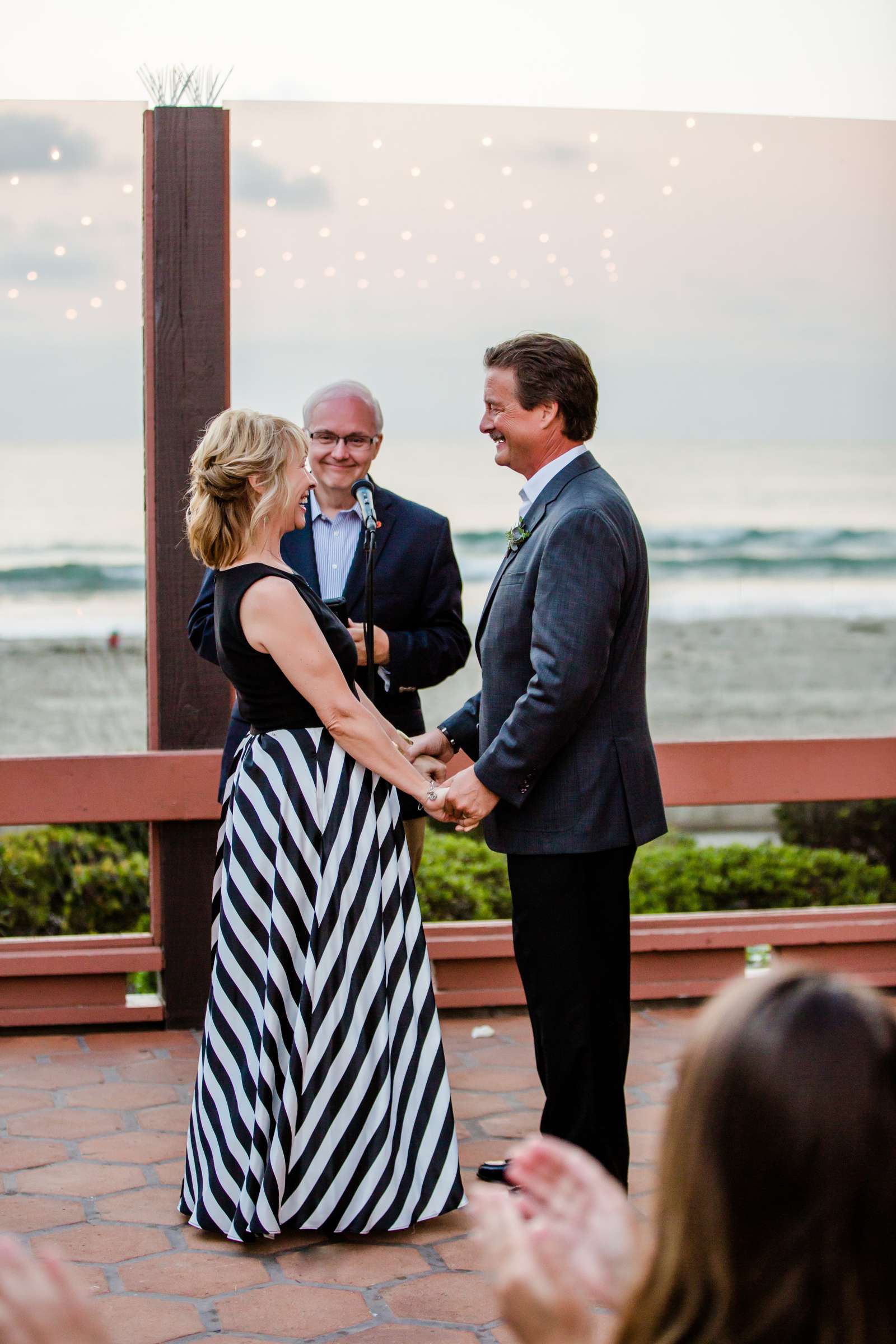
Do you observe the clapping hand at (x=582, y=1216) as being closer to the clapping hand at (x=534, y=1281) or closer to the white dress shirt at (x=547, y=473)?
the clapping hand at (x=534, y=1281)

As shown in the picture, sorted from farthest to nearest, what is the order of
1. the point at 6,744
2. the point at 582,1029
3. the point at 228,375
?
1. the point at 6,744
2. the point at 228,375
3. the point at 582,1029

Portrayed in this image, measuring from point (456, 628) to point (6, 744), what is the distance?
1.78 m

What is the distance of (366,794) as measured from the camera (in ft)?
9.71

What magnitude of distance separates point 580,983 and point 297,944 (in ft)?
2.04

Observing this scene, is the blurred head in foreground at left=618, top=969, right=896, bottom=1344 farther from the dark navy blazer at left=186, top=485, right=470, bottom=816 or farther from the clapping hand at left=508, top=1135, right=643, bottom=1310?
the dark navy blazer at left=186, top=485, right=470, bottom=816

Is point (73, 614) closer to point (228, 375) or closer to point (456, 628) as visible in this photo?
point (228, 375)

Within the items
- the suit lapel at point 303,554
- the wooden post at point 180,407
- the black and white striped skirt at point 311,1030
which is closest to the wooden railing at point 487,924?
the wooden post at point 180,407

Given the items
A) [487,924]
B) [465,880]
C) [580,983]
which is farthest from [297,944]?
[465,880]

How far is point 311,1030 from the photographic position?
291 cm

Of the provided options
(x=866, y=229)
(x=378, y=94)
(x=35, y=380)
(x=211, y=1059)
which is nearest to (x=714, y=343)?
(x=866, y=229)

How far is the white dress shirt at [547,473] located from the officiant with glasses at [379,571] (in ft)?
2.31

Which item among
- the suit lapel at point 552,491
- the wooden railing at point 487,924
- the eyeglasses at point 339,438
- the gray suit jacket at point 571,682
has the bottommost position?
the wooden railing at point 487,924

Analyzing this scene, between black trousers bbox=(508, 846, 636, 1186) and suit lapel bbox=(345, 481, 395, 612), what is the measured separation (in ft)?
3.19

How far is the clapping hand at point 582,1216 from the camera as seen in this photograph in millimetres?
1165
